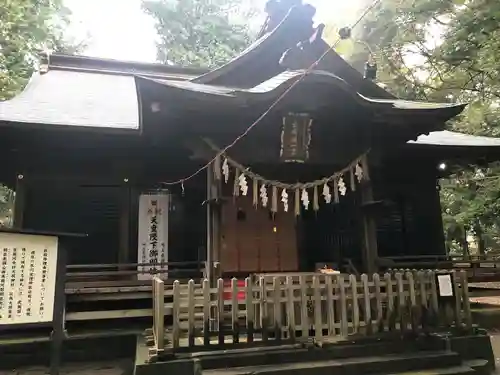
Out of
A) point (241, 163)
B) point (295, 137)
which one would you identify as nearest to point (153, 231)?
point (241, 163)

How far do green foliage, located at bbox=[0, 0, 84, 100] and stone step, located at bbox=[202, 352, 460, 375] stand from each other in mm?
12340

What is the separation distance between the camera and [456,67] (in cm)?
1500

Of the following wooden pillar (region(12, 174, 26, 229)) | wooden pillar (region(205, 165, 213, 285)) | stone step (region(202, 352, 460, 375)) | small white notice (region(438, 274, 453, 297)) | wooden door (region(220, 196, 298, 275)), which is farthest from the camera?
wooden door (region(220, 196, 298, 275))

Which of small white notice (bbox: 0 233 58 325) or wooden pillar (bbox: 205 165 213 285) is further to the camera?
wooden pillar (bbox: 205 165 213 285)

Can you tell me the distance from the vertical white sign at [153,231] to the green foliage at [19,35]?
7845 millimetres

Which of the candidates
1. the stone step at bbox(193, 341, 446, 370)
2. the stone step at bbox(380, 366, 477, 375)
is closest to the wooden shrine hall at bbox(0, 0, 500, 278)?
the stone step at bbox(193, 341, 446, 370)

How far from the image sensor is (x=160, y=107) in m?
6.51

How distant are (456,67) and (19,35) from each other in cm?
1653

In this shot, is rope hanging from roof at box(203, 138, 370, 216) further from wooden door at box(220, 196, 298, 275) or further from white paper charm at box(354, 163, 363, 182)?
wooden door at box(220, 196, 298, 275)

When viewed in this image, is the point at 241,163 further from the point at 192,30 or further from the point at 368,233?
the point at 192,30

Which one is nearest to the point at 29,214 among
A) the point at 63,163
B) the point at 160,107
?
the point at 63,163

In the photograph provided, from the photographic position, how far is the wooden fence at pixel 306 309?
16.8 feet

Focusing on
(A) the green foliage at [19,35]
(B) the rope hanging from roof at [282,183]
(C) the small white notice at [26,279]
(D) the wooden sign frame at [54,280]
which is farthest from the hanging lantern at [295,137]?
(A) the green foliage at [19,35]

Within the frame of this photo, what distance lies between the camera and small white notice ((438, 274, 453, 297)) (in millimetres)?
5992
